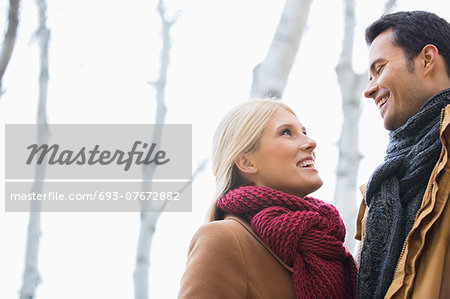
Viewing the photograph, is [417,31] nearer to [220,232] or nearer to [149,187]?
[220,232]

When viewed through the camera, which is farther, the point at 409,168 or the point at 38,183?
the point at 38,183

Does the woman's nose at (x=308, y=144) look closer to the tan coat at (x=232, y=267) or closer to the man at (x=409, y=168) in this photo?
the man at (x=409, y=168)

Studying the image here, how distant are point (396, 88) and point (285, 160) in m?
0.39

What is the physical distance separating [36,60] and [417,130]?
9.54 ft

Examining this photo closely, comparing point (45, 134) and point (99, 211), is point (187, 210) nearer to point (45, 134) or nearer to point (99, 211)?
point (99, 211)

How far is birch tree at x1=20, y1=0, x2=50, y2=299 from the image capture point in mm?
3318

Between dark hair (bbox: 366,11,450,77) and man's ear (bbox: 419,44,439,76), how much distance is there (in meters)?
0.02

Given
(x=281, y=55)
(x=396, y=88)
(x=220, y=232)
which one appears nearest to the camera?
(x=220, y=232)

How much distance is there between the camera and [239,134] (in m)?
1.66

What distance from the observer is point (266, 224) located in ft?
4.65

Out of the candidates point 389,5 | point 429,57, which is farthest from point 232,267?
point 389,5

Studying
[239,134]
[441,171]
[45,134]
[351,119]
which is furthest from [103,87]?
[441,171]

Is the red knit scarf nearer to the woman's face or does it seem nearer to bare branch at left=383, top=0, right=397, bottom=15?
the woman's face

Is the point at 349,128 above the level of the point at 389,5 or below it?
below
